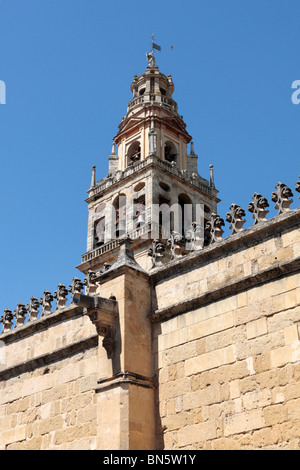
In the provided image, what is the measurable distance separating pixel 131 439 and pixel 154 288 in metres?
2.82

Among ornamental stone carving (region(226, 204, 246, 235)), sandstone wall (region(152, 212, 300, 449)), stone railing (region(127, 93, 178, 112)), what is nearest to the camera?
sandstone wall (region(152, 212, 300, 449))

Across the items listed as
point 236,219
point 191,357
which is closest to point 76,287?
point 191,357

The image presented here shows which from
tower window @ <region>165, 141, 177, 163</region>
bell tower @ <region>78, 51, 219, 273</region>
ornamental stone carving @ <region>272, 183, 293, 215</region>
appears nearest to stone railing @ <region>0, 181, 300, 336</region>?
ornamental stone carving @ <region>272, 183, 293, 215</region>

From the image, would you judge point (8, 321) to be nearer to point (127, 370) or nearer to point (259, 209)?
point (127, 370)

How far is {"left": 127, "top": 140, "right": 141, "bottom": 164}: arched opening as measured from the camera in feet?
157

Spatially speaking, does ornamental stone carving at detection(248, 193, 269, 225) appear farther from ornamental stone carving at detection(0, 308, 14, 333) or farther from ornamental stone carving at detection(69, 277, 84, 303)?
ornamental stone carving at detection(0, 308, 14, 333)

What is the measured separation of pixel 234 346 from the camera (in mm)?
10789

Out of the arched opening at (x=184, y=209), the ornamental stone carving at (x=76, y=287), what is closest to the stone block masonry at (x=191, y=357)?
the ornamental stone carving at (x=76, y=287)

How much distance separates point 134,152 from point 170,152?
2.52 metres

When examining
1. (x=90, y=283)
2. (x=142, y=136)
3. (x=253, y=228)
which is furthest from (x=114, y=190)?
(x=253, y=228)

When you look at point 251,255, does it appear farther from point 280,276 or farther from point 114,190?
point 114,190

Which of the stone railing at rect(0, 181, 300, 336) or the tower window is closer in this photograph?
the stone railing at rect(0, 181, 300, 336)

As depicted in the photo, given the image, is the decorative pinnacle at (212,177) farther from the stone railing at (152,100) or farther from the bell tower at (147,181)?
the stone railing at (152,100)

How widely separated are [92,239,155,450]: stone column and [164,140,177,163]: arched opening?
36.1m
